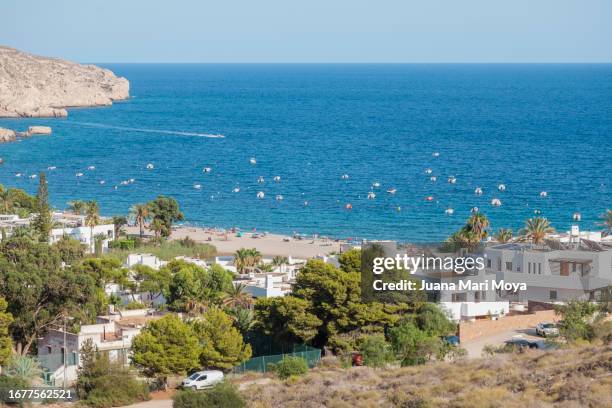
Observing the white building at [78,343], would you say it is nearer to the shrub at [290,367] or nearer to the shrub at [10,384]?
the shrub at [10,384]

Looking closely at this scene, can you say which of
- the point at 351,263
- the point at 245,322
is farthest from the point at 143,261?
the point at 351,263

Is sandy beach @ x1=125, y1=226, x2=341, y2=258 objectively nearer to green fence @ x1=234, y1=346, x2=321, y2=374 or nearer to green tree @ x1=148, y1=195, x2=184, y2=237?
green tree @ x1=148, y1=195, x2=184, y2=237

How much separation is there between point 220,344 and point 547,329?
9033mm

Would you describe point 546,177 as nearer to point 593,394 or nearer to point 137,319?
point 137,319

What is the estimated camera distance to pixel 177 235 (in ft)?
195

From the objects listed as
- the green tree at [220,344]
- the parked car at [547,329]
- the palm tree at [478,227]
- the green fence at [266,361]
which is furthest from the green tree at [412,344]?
the palm tree at [478,227]

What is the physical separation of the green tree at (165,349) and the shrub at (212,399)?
5.13 m

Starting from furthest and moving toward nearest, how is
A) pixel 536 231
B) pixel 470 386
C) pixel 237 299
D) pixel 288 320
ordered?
pixel 536 231 → pixel 237 299 → pixel 288 320 → pixel 470 386

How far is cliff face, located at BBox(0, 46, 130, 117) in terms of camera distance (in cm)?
15088

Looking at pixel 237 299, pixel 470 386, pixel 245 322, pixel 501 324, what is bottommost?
pixel 237 299

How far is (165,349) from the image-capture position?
89.9ft

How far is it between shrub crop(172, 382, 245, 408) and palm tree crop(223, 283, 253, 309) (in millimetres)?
13445

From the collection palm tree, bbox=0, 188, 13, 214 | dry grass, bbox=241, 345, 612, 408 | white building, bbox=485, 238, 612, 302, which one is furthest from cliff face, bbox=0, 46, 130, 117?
dry grass, bbox=241, 345, 612, 408

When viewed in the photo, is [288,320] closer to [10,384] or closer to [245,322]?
[245,322]
